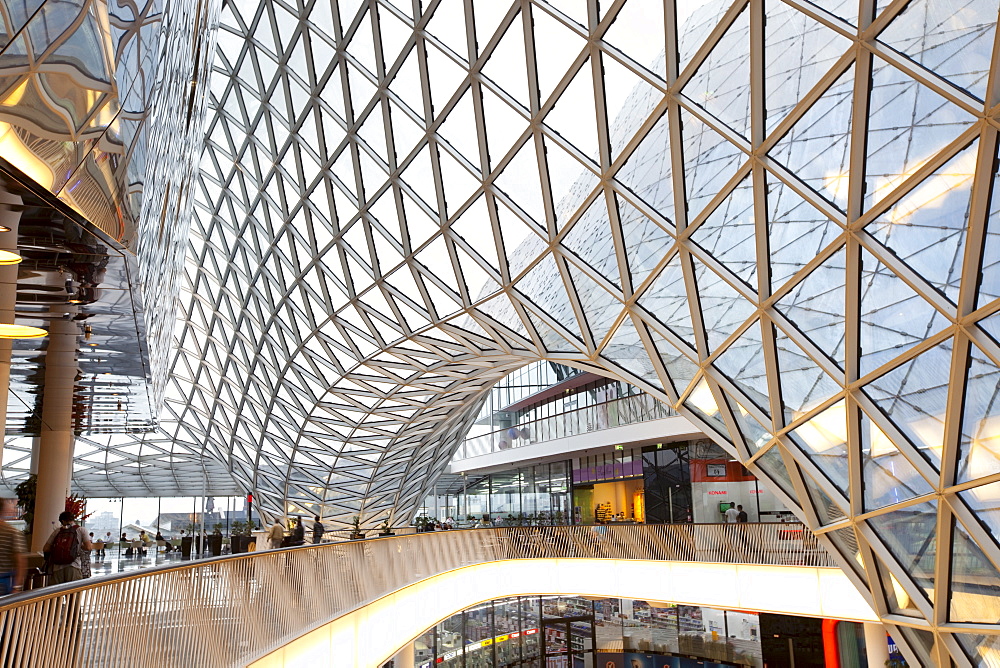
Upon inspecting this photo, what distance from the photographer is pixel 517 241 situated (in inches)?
938

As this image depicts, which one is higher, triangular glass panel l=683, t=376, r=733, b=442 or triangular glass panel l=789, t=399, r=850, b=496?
triangular glass panel l=683, t=376, r=733, b=442

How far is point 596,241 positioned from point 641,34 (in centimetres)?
667

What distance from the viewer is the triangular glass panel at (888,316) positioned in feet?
43.1

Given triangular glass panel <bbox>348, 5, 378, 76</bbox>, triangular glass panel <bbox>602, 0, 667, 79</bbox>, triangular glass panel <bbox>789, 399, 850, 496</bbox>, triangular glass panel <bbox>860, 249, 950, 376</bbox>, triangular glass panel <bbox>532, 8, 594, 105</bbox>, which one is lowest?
triangular glass panel <bbox>789, 399, 850, 496</bbox>

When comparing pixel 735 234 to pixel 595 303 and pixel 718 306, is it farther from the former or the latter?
pixel 595 303

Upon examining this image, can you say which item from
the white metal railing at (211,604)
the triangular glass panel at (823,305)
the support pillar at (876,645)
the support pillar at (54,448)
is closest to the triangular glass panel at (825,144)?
the triangular glass panel at (823,305)

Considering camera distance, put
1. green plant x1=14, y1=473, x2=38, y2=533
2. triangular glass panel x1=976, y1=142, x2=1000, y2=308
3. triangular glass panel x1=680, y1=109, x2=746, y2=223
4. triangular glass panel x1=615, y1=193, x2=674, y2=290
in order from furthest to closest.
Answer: green plant x1=14, y1=473, x2=38, y2=533 → triangular glass panel x1=615, y1=193, x2=674, y2=290 → triangular glass panel x1=680, y1=109, x2=746, y2=223 → triangular glass panel x1=976, y1=142, x2=1000, y2=308

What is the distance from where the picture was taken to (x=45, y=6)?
278 inches

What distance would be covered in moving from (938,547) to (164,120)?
18.6 metres

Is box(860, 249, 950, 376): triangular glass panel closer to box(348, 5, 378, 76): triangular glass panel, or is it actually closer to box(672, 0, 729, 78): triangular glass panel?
box(672, 0, 729, 78): triangular glass panel

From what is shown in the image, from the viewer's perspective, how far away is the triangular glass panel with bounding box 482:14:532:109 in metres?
19.1

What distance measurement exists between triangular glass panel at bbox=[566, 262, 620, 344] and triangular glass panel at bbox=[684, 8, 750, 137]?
25.0ft

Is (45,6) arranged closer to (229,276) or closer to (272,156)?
(272,156)

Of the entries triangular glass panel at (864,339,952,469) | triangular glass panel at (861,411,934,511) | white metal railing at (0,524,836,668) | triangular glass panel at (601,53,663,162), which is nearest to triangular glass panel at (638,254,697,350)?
triangular glass panel at (601,53,663,162)
